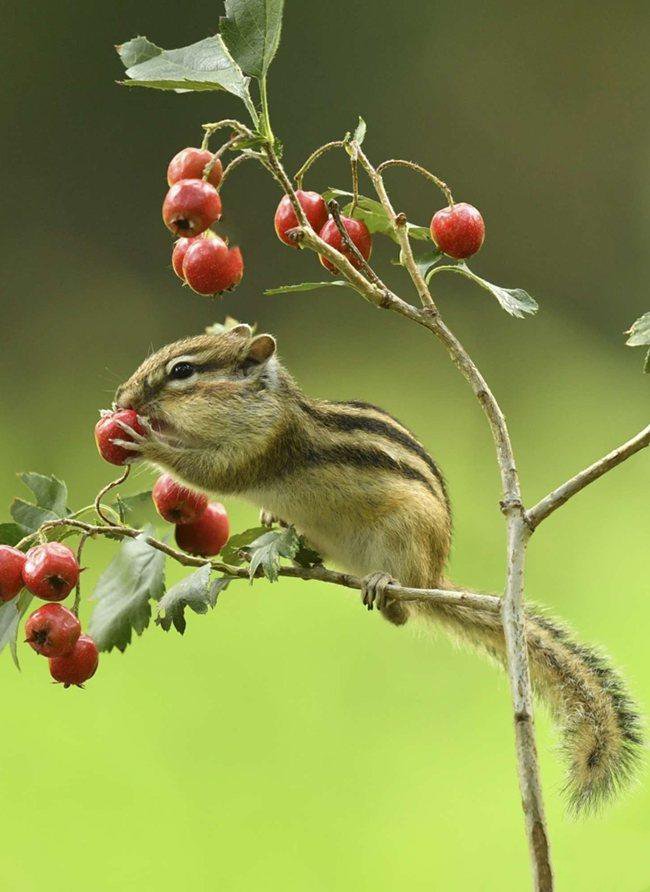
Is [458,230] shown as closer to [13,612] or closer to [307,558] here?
[307,558]

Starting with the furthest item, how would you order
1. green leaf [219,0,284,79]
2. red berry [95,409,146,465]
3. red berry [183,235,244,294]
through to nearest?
red berry [95,409,146,465] < red berry [183,235,244,294] < green leaf [219,0,284,79]

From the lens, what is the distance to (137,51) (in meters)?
0.75

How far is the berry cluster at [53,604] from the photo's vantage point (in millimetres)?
797

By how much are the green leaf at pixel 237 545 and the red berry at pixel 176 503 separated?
81 mm

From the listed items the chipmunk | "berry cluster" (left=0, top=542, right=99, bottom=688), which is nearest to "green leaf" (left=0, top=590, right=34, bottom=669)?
"berry cluster" (left=0, top=542, right=99, bottom=688)

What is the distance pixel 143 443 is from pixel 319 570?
206mm

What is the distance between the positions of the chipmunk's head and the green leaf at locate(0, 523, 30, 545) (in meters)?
0.21

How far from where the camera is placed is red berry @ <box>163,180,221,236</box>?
0.77 meters

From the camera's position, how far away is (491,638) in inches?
44.4

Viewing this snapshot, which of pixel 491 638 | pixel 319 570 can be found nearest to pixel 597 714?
pixel 491 638

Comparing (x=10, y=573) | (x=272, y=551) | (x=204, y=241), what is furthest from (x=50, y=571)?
(x=204, y=241)

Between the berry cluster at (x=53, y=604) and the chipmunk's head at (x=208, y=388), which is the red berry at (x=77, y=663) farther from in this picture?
the chipmunk's head at (x=208, y=388)

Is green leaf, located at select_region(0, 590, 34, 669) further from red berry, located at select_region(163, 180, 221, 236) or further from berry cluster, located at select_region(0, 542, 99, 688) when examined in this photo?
red berry, located at select_region(163, 180, 221, 236)

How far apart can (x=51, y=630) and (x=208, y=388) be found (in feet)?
1.15
